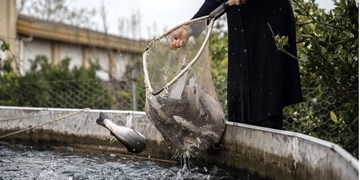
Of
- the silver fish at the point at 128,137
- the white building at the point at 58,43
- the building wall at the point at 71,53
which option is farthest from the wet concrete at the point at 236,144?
the building wall at the point at 71,53

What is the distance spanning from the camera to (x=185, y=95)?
11.1ft

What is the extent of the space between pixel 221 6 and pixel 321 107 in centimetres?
154

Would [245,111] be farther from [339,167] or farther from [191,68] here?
[339,167]

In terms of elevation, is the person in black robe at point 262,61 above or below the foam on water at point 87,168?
above

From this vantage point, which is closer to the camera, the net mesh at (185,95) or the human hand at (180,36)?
the net mesh at (185,95)

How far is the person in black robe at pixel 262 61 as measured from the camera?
353 centimetres

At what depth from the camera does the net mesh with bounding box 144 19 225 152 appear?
3.36 m

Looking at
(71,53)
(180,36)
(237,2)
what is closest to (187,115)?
(180,36)

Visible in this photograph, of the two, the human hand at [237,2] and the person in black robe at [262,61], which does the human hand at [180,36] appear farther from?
the human hand at [237,2]

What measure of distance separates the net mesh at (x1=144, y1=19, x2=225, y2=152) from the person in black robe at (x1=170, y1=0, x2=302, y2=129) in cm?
16

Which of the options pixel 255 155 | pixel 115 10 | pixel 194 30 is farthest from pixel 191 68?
pixel 115 10

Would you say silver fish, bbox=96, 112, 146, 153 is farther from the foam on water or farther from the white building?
the white building

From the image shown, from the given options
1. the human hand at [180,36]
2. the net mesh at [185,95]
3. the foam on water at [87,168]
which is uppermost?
the human hand at [180,36]

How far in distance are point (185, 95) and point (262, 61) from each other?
1.92 feet
